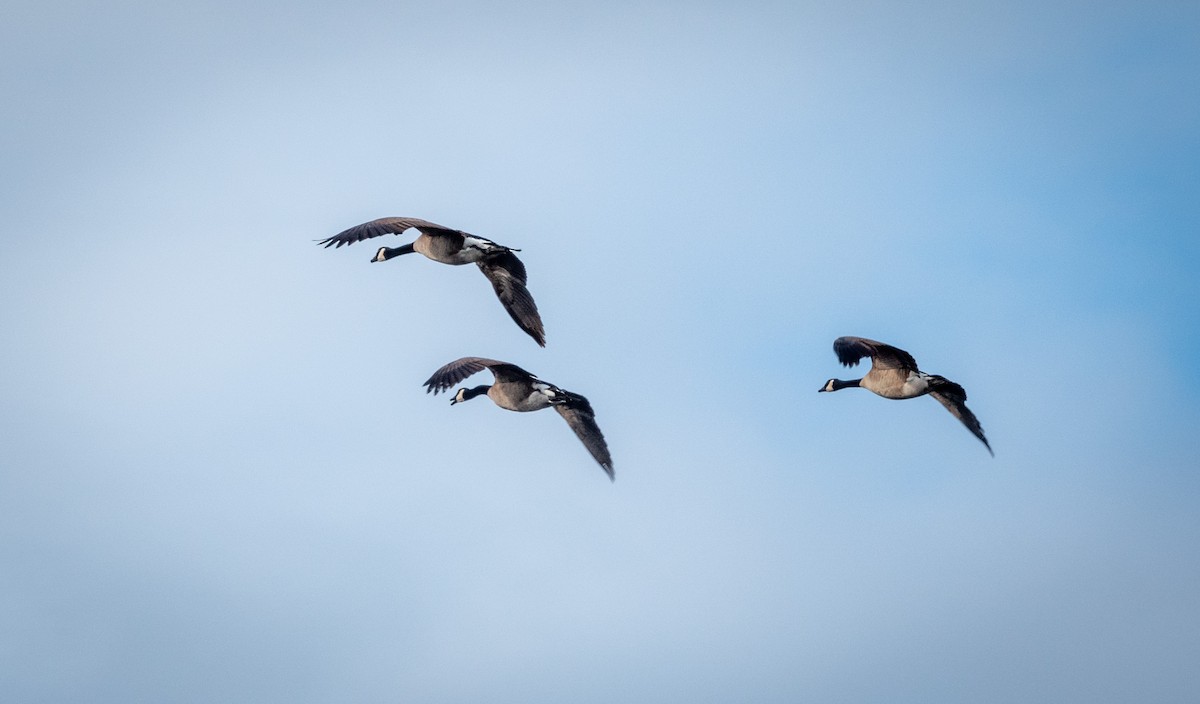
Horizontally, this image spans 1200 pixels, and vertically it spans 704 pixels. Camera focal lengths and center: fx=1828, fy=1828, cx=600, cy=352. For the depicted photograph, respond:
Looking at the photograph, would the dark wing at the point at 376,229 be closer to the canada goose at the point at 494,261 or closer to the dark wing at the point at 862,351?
the canada goose at the point at 494,261

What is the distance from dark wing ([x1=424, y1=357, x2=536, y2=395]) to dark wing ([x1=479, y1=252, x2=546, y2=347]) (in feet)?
3.34

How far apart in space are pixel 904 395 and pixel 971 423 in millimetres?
1429

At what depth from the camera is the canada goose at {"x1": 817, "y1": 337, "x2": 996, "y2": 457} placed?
114ft

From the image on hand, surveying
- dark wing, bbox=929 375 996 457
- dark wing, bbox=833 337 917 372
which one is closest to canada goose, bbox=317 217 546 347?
dark wing, bbox=833 337 917 372

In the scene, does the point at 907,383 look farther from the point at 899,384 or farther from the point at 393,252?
the point at 393,252

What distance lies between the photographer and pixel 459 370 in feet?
112

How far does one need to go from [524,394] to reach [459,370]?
1977 millimetres

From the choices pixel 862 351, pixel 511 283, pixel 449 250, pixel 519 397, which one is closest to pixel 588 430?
pixel 519 397

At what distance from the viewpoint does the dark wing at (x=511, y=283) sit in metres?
35.2

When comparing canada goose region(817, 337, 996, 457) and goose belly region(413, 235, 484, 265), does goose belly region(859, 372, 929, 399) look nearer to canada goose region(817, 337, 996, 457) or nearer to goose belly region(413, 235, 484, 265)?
canada goose region(817, 337, 996, 457)

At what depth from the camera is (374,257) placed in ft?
127

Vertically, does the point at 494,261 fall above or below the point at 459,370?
above

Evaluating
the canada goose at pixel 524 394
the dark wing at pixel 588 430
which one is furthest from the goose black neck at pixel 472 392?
the dark wing at pixel 588 430

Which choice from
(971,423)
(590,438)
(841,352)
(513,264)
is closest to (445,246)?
(513,264)
